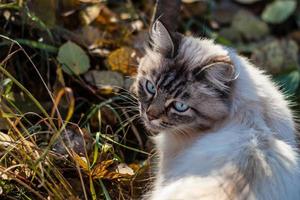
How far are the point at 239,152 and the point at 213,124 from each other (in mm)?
268

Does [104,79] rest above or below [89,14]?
below

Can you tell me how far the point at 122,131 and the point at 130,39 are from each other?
0.70 metres

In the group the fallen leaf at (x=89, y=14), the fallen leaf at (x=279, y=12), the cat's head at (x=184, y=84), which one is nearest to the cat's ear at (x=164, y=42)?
the cat's head at (x=184, y=84)

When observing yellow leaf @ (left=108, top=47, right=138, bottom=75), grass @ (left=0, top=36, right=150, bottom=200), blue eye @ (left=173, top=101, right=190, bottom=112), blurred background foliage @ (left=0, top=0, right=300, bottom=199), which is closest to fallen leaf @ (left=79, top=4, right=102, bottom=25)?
blurred background foliage @ (left=0, top=0, right=300, bottom=199)

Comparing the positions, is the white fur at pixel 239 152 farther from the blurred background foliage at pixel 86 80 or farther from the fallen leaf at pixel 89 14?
the fallen leaf at pixel 89 14

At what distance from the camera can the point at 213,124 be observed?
2.57 m

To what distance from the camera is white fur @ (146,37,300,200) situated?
2.23 metres

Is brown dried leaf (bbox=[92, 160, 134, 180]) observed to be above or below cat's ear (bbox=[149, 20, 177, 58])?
below

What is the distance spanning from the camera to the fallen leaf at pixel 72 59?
10.8 ft

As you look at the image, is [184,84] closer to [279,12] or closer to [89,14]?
[89,14]

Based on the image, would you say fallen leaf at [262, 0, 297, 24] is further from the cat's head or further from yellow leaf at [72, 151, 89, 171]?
yellow leaf at [72, 151, 89, 171]

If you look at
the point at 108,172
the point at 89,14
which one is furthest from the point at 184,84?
the point at 89,14

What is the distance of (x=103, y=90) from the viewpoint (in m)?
3.36

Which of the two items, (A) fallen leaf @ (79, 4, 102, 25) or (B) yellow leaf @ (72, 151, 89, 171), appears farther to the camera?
(A) fallen leaf @ (79, 4, 102, 25)
